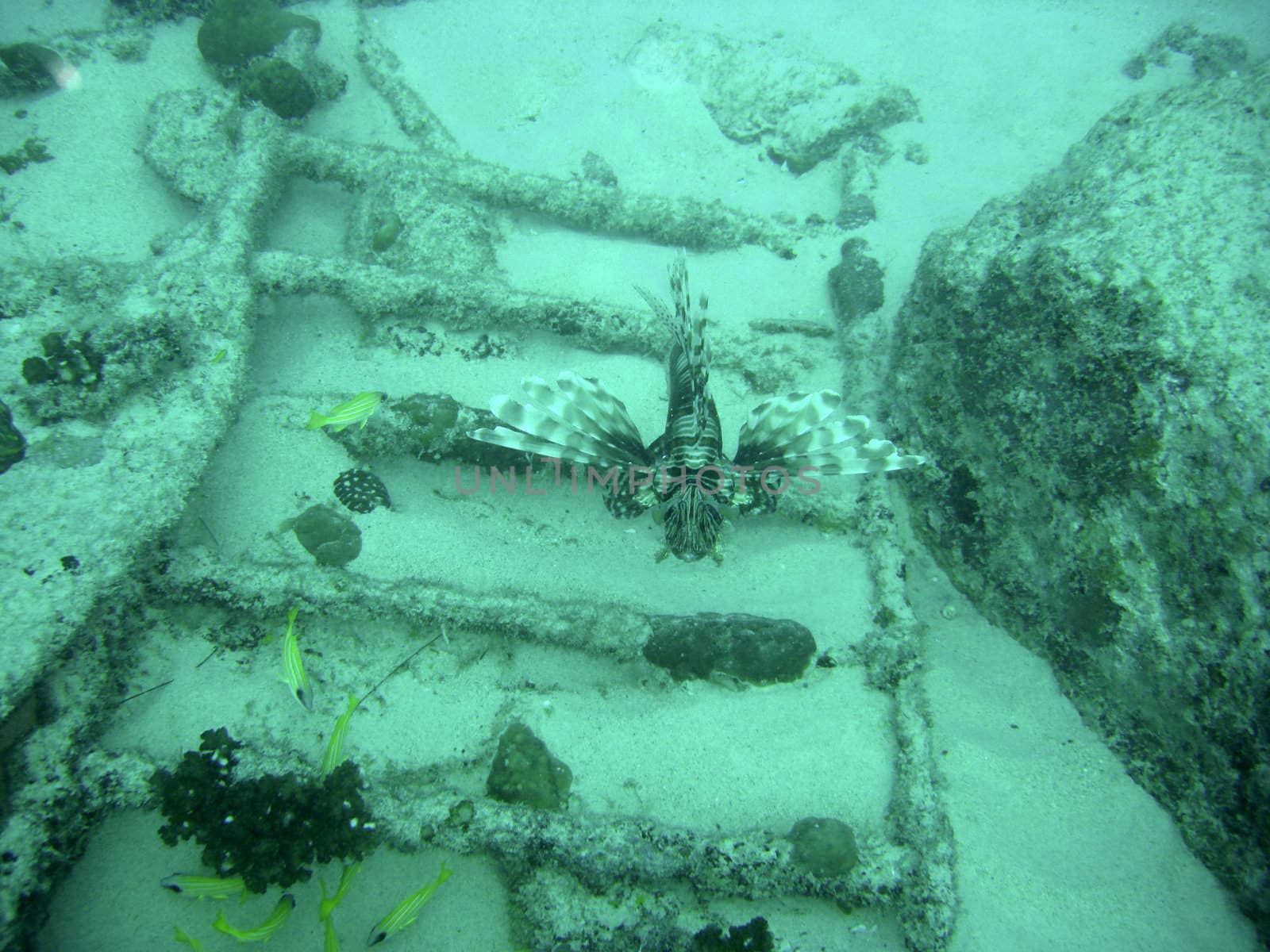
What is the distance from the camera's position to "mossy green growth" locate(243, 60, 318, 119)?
19.4 ft

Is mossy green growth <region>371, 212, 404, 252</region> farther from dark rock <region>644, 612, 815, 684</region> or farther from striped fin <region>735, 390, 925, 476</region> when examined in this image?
dark rock <region>644, 612, 815, 684</region>

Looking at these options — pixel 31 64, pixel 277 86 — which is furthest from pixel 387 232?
pixel 31 64

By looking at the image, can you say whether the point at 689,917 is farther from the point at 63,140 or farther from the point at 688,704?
the point at 63,140

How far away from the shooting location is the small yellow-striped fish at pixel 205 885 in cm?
258

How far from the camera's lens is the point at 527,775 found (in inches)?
118

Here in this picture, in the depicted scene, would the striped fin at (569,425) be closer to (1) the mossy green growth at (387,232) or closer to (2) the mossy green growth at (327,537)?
(2) the mossy green growth at (327,537)

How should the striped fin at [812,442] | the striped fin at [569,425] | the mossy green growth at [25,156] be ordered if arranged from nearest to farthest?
1. the striped fin at [569,425]
2. the striped fin at [812,442]
3. the mossy green growth at [25,156]

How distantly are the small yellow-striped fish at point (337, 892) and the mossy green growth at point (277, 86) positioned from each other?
7.07 m

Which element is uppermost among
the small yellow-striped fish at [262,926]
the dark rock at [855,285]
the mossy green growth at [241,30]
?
the mossy green growth at [241,30]

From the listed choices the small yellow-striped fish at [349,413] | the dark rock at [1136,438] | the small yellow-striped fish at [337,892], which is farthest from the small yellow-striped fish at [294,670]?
the dark rock at [1136,438]

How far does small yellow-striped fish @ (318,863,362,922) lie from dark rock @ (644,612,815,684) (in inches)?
68.7

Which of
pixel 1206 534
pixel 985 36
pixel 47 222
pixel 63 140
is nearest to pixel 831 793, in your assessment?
pixel 1206 534

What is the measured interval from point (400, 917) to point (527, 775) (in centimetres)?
77

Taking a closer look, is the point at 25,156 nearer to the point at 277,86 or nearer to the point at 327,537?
the point at 277,86
